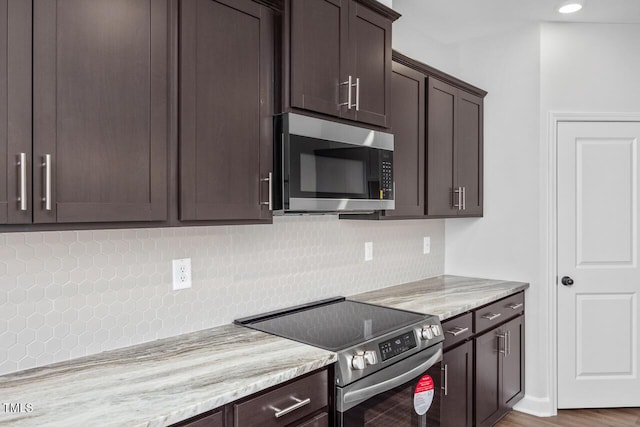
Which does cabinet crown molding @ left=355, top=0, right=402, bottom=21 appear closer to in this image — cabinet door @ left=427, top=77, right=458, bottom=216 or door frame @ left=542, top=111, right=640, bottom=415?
cabinet door @ left=427, top=77, right=458, bottom=216

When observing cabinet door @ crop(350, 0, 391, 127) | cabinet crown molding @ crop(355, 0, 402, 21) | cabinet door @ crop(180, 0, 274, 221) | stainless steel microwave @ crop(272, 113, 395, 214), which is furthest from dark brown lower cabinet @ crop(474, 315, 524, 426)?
cabinet crown molding @ crop(355, 0, 402, 21)

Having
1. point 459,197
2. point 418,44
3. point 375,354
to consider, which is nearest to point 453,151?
point 459,197

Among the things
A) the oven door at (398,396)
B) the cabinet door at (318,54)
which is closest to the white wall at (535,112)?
the oven door at (398,396)

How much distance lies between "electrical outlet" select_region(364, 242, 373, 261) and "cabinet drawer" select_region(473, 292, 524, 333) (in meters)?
0.71

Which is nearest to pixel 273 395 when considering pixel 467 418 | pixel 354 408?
pixel 354 408

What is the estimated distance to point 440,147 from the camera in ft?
9.82

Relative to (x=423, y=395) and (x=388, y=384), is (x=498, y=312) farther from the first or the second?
(x=388, y=384)

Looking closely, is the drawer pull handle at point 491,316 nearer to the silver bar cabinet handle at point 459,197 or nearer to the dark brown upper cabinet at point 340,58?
the silver bar cabinet handle at point 459,197

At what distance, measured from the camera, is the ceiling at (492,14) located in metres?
2.94

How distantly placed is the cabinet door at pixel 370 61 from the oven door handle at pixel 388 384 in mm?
1175

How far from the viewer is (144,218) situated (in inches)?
58.9

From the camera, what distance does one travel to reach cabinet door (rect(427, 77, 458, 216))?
9.50 ft

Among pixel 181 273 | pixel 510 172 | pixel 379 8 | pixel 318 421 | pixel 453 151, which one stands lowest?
pixel 318 421

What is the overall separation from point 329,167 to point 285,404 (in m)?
0.99
